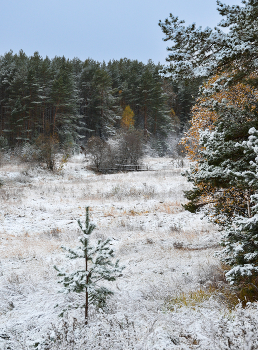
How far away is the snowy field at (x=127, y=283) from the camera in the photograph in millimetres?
2941

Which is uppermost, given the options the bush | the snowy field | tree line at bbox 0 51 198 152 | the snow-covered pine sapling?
tree line at bbox 0 51 198 152

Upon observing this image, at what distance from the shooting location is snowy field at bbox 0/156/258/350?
2.94m

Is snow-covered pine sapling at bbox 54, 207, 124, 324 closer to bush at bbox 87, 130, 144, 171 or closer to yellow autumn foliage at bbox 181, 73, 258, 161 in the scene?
yellow autumn foliage at bbox 181, 73, 258, 161

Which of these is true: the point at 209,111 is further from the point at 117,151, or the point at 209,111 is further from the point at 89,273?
the point at 117,151

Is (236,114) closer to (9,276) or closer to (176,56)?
(176,56)

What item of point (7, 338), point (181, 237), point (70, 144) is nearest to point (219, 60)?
point (7, 338)

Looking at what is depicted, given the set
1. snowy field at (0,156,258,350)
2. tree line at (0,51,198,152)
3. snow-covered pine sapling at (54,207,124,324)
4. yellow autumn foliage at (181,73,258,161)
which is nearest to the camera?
snowy field at (0,156,258,350)

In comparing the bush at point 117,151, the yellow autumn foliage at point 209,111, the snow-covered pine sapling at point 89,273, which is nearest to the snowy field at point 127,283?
the snow-covered pine sapling at point 89,273

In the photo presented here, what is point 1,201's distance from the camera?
48.9ft

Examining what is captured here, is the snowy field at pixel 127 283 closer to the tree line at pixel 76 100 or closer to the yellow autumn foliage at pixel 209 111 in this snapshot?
the yellow autumn foliage at pixel 209 111

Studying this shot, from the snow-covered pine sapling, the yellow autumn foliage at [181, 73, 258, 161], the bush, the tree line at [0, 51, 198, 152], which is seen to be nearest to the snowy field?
the snow-covered pine sapling

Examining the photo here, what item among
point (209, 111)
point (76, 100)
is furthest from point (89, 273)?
point (76, 100)

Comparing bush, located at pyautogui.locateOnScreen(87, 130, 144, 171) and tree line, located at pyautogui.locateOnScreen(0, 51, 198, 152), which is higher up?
tree line, located at pyautogui.locateOnScreen(0, 51, 198, 152)

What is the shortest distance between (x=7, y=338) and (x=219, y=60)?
20.6 feet
